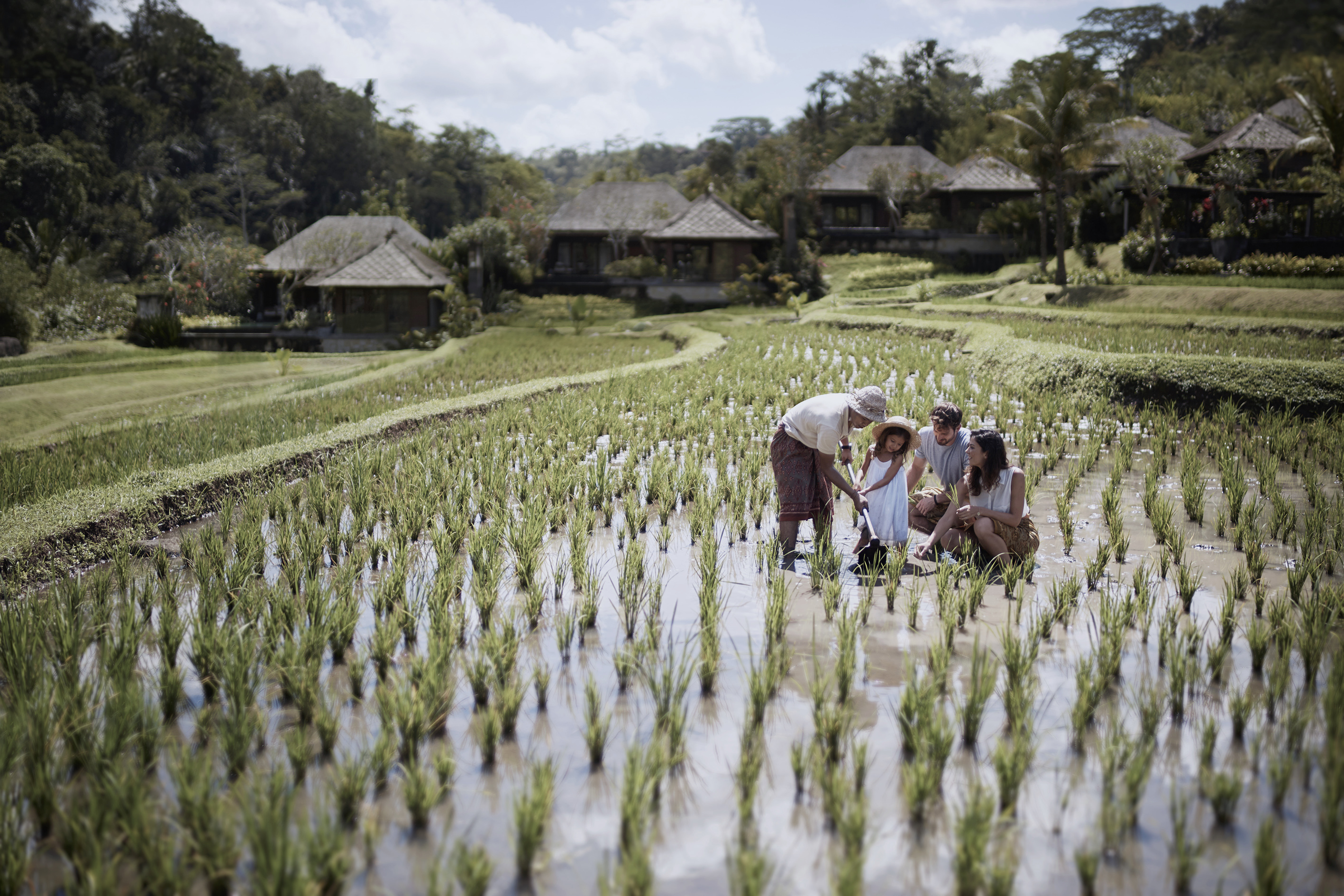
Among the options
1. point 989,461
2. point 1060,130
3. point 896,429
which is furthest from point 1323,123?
point 896,429

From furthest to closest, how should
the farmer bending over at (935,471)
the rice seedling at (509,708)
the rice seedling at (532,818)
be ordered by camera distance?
1. the farmer bending over at (935,471)
2. the rice seedling at (509,708)
3. the rice seedling at (532,818)

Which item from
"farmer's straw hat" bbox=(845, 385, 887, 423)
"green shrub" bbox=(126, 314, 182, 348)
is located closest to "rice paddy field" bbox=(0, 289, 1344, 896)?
"farmer's straw hat" bbox=(845, 385, 887, 423)

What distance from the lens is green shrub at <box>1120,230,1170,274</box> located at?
21.5m

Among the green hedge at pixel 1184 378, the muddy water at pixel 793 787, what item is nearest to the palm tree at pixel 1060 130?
the green hedge at pixel 1184 378

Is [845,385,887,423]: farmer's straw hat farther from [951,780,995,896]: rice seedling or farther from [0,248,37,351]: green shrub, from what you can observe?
[0,248,37,351]: green shrub

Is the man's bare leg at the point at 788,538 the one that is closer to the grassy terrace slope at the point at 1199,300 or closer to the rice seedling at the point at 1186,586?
the rice seedling at the point at 1186,586

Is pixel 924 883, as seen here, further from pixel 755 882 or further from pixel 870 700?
pixel 870 700

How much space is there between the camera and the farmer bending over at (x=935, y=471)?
5.28 m

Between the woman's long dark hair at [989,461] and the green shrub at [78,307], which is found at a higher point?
the green shrub at [78,307]

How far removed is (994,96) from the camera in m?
41.0

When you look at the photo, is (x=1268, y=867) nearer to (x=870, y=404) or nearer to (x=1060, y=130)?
(x=870, y=404)

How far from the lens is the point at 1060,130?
22391 mm

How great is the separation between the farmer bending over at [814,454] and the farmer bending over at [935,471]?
1.27ft

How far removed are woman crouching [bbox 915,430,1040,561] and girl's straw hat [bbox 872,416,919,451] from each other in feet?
0.96
